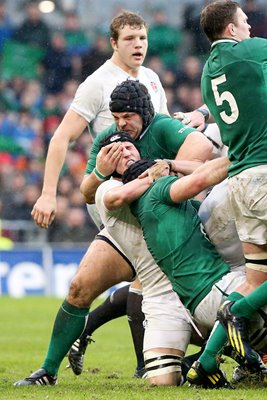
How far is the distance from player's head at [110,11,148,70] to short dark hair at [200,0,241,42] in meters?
1.74

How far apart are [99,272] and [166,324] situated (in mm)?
608

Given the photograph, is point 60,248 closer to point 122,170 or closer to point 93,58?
point 93,58

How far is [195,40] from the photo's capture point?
1802cm

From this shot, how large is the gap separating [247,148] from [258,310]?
0.85 metres

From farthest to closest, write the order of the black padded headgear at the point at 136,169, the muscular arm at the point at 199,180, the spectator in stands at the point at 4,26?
1. the spectator in stands at the point at 4,26
2. the black padded headgear at the point at 136,169
3. the muscular arm at the point at 199,180

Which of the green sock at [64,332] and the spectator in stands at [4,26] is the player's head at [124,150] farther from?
the spectator in stands at [4,26]

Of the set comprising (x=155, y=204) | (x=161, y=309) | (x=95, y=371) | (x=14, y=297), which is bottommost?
(x=14, y=297)

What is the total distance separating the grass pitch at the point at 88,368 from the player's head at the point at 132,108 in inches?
60.7

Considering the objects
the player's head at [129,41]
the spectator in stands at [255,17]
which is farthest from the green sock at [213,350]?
the spectator in stands at [255,17]

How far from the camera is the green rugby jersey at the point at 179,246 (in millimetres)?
5754

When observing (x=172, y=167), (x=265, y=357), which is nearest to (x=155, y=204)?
(x=172, y=167)

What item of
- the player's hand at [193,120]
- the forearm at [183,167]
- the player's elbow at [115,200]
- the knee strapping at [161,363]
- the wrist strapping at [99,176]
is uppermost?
the player's hand at [193,120]

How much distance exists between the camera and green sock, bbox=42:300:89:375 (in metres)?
6.38

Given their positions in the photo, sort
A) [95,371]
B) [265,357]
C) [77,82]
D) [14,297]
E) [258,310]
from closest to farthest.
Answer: [258,310] → [265,357] → [95,371] → [14,297] → [77,82]
